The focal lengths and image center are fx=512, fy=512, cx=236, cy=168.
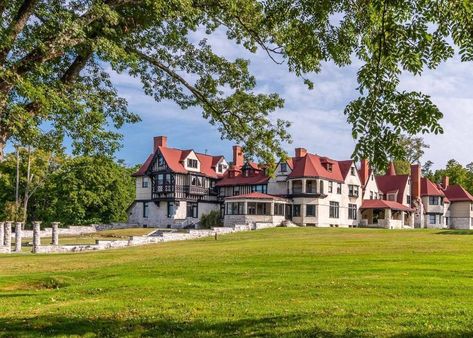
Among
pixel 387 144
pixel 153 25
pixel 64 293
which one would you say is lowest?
pixel 64 293

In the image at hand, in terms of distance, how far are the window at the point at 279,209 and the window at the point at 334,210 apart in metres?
6.43

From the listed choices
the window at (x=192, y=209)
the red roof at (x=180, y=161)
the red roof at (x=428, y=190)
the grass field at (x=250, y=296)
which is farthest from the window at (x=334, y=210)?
the grass field at (x=250, y=296)

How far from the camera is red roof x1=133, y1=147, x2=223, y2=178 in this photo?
6562cm

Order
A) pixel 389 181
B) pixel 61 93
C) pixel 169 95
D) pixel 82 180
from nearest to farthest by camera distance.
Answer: pixel 61 93 < pixel 169 95 < pixel 82 180 < pixel 389 181

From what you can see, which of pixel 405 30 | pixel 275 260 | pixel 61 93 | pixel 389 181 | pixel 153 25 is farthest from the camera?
pixel 389 181

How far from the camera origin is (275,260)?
71.7 ft

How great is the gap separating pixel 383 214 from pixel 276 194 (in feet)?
48.2

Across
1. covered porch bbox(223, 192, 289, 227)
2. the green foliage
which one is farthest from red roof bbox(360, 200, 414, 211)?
the green foliage

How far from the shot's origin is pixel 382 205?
6581 centimetres

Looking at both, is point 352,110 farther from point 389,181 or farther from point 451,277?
point 389,181

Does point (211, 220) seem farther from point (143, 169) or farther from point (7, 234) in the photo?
point (7, 234)

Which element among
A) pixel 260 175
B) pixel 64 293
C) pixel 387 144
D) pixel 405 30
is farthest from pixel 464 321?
pixel 260 175

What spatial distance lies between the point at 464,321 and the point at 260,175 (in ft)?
188

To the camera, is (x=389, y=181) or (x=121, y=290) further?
(x=389, y=181)
